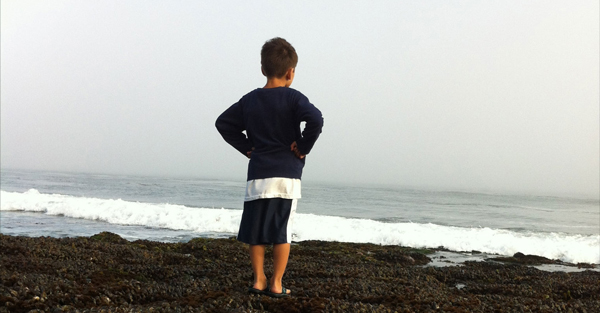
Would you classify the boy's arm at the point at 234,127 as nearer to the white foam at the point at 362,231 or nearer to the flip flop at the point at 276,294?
the flip flop at the point at 276,294

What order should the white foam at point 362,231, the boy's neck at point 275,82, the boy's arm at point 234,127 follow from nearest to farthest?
the boy's neck at point 275,82 < the boy's arm at point 234,127 < the white foam at point 362,231

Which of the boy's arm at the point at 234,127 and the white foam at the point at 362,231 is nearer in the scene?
the boy's arm at the point at 234,127

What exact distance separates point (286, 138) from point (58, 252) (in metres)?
5.85

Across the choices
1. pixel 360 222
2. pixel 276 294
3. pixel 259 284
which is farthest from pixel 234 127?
pixel 360 222

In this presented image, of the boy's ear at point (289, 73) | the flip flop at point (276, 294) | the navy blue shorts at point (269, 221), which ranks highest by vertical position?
the boy's ear at point (289, 73)

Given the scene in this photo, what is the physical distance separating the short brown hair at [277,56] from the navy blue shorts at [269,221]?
1110mm

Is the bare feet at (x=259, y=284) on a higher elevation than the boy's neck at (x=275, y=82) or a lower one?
lower

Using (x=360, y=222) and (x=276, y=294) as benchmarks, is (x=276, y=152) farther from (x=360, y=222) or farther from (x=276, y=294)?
(x=360, y=222)

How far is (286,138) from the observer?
→ 3523mm

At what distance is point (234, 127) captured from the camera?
3.87 m

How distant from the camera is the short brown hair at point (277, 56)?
350cm

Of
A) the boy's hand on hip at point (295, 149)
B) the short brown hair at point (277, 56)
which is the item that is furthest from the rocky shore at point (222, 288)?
the short brown hair at point (277, 56)

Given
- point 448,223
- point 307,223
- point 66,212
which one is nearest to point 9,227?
point 66,212

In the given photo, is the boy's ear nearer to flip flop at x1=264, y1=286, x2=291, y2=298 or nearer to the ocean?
flip flop at x1=264, y1=286, x2=291, y2=298
